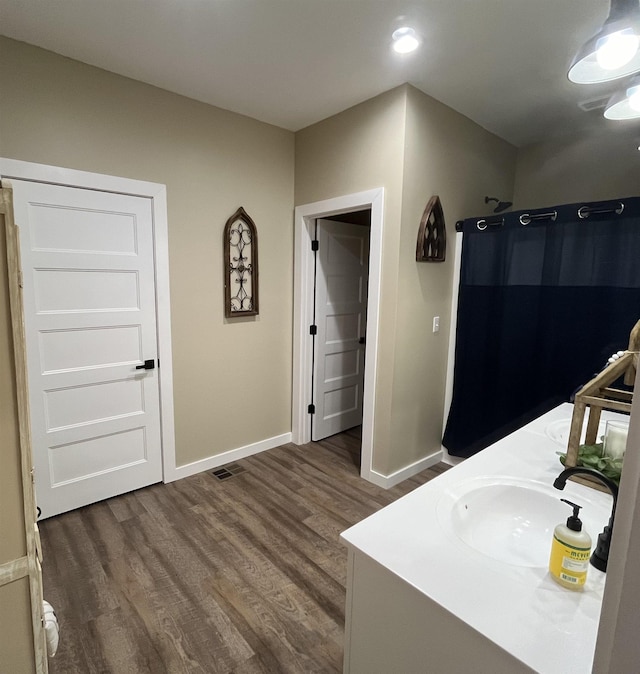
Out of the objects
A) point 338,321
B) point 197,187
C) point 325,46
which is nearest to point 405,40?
point 325,46

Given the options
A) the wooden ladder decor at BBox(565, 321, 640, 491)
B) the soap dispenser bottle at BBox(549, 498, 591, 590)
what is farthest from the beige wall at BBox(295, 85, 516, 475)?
the soap dispenser bottle at BBox(549, 498, 591, 590)

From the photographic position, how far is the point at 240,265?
9.62 ft

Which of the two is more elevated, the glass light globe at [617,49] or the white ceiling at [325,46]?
the white ceiling at [325,46]

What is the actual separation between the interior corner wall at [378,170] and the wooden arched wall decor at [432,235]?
21 centimetres

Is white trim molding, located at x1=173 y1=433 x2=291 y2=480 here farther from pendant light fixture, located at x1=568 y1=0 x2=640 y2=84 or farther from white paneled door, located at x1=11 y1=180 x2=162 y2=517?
pendant light fixture, located at x1=568 y1=0 x2=640 y2=84

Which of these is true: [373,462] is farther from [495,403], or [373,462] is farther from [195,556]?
[195,556]

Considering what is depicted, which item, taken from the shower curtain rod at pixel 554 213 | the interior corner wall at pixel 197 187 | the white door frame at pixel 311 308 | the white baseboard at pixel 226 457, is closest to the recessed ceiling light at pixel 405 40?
the white door frame at pixel 311 308

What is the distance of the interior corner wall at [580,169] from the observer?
277 cm

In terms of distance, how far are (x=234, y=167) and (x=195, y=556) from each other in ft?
8.39

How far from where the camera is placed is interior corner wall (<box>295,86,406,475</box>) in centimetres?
246

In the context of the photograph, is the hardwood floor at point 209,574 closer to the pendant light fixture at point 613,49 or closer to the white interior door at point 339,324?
the white interior door at point 339,324

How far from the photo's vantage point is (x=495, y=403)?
281 cm

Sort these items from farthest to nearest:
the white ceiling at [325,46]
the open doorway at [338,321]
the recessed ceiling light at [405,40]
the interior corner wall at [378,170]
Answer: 1. the open doorway at [338,321]
2. the interior corner wall at [378,170]
3. the recessed ceiling light at [405,40]
4. the white ceiling at [325,46]

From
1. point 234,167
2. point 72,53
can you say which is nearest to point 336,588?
point 234,167
